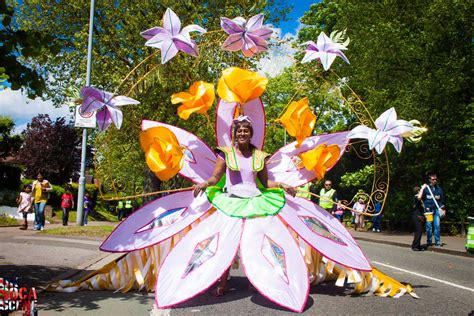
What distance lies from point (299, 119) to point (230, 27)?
58.3 inches

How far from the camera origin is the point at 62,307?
16.7ft

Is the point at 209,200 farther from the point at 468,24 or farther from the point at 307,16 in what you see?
the point at 307,16

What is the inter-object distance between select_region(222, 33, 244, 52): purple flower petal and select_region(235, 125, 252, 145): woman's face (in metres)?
1.12

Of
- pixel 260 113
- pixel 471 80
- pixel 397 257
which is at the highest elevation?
pixel 471 80

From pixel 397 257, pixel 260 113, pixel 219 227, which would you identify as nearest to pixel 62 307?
pixel 219 227

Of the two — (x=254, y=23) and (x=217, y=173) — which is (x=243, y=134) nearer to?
(x=217, y=173)

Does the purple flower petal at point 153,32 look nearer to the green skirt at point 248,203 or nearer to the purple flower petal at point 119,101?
the purple flower petal at point 119,101

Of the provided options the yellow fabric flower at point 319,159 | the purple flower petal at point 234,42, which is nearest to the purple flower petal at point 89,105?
the purple flower petal at point 234,42

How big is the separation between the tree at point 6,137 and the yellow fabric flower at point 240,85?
27.8 metres

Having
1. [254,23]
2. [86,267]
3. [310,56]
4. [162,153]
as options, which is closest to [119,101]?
[162,153]

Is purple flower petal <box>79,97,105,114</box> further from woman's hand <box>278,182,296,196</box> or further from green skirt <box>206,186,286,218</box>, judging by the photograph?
woman's hand <box>278,182,296,196</box>

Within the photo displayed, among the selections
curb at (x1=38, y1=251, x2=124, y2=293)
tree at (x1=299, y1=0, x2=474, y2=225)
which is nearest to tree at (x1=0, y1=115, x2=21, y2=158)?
tree at (x1=299, y1=0, x2=474, y2=225)

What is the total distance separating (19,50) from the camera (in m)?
5.67

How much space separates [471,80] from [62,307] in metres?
17.2
